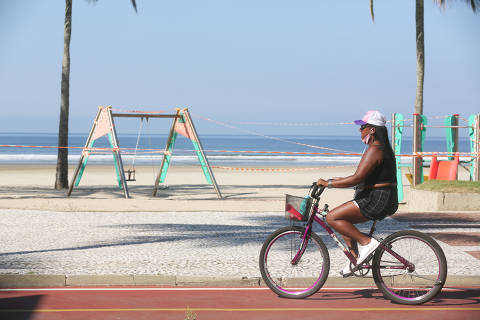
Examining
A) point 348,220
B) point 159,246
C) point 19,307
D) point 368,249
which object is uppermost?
point 348,220

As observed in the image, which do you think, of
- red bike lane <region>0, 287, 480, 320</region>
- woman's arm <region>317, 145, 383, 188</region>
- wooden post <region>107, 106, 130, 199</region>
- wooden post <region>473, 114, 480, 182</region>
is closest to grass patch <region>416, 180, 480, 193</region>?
wooden post <region>473, 114, 480, 182</region>

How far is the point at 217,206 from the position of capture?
16.5 metres

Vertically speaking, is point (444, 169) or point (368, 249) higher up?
point (444, 169)

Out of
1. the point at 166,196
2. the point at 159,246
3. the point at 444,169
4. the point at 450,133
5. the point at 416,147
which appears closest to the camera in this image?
the point at 159,246

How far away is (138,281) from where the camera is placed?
762 centimetres

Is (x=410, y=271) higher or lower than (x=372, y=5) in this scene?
lower

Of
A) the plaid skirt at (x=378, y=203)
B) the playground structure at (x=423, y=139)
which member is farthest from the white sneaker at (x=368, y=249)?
the playground structure at (x=423, y=139)

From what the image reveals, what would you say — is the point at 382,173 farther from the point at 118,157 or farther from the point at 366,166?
the point at 118,157

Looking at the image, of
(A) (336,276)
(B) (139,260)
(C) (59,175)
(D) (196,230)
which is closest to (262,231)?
(D) (196,230)

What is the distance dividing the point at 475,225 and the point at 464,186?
108 inches

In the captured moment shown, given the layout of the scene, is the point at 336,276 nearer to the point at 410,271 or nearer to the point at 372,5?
the point at 410,271

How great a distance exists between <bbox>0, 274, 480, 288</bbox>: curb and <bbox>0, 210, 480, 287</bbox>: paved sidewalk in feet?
0.03

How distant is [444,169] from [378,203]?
457 inches

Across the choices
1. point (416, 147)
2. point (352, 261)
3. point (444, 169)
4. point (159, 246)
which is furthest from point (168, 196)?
point (352, 261)
